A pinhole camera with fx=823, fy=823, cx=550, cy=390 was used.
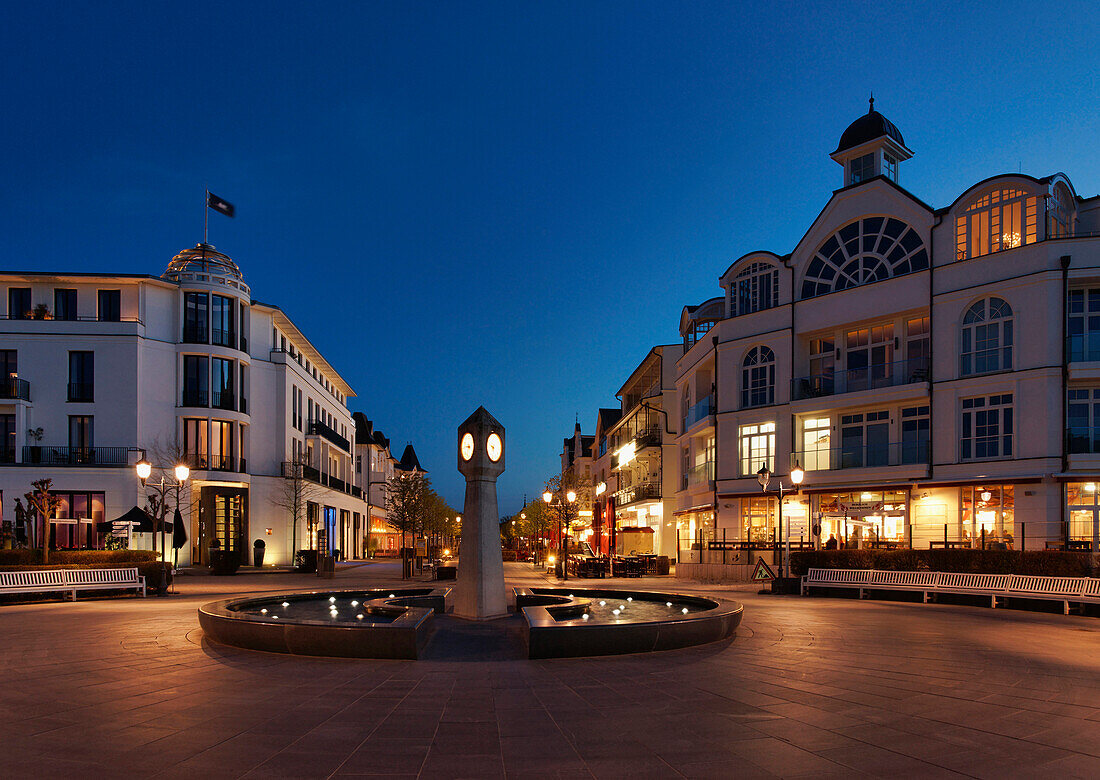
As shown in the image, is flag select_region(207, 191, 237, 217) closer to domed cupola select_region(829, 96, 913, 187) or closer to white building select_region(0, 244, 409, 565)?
white building select_region(0, 244, 409, 565)

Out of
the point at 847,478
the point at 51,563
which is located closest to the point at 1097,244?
the point at 847,478

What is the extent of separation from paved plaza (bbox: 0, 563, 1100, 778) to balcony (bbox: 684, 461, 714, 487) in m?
29.1

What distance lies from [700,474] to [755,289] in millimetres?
10399

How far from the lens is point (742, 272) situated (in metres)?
41.8

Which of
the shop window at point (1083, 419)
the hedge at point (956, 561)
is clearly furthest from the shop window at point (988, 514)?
the hedge at point (956, 561)

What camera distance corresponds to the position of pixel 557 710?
27.4 feet

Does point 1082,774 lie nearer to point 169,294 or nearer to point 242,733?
point 242,733

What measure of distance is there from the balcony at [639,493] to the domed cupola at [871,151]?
24349 mm

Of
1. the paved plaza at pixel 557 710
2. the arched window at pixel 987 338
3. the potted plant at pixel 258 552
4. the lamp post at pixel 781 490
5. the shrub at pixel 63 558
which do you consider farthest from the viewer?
the potted plant at pixel 258 552

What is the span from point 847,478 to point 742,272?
39.1ft

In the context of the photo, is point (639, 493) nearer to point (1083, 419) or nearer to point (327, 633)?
point (1083, 419)

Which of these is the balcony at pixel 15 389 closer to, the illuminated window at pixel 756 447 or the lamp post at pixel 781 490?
the illuminated window at pixel 756 447

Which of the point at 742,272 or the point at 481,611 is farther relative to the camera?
the point at 742,272

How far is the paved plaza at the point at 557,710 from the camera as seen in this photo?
21.5 feet
